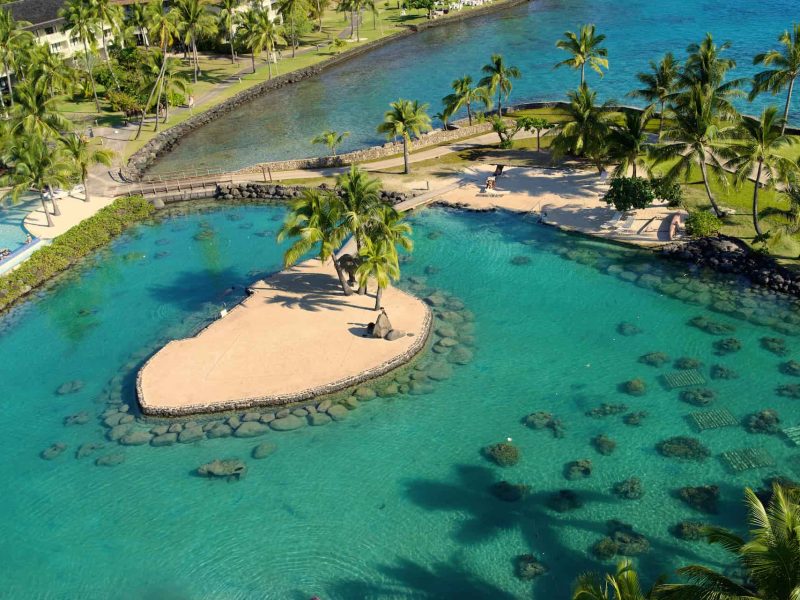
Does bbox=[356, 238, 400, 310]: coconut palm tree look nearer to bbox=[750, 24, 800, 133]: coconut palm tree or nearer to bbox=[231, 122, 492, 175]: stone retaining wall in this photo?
bbox=[231, 122, 492, 175]: stone retaining wall

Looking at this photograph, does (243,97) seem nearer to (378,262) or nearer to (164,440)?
(378,262)

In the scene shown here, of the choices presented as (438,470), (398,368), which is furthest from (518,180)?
(438,470)

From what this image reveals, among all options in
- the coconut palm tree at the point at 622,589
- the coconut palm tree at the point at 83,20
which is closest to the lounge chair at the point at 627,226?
the coconut palm tree at the point at 622,589

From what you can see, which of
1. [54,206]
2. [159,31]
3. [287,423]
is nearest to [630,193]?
[287,423]

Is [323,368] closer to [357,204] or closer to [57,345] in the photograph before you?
[357,204]

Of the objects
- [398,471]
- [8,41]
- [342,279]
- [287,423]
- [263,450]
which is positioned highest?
[8,41]

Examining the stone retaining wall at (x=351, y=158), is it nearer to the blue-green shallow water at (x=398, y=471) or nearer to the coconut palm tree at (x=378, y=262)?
the blue-green shallow water at (x=398, y=471)

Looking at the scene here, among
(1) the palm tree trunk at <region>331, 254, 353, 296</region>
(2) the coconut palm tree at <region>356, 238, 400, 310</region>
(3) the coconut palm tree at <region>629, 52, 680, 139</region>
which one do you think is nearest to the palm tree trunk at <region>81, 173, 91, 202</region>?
(1) the palm tree trunk at <region>331, 254, 353, 296</region>
